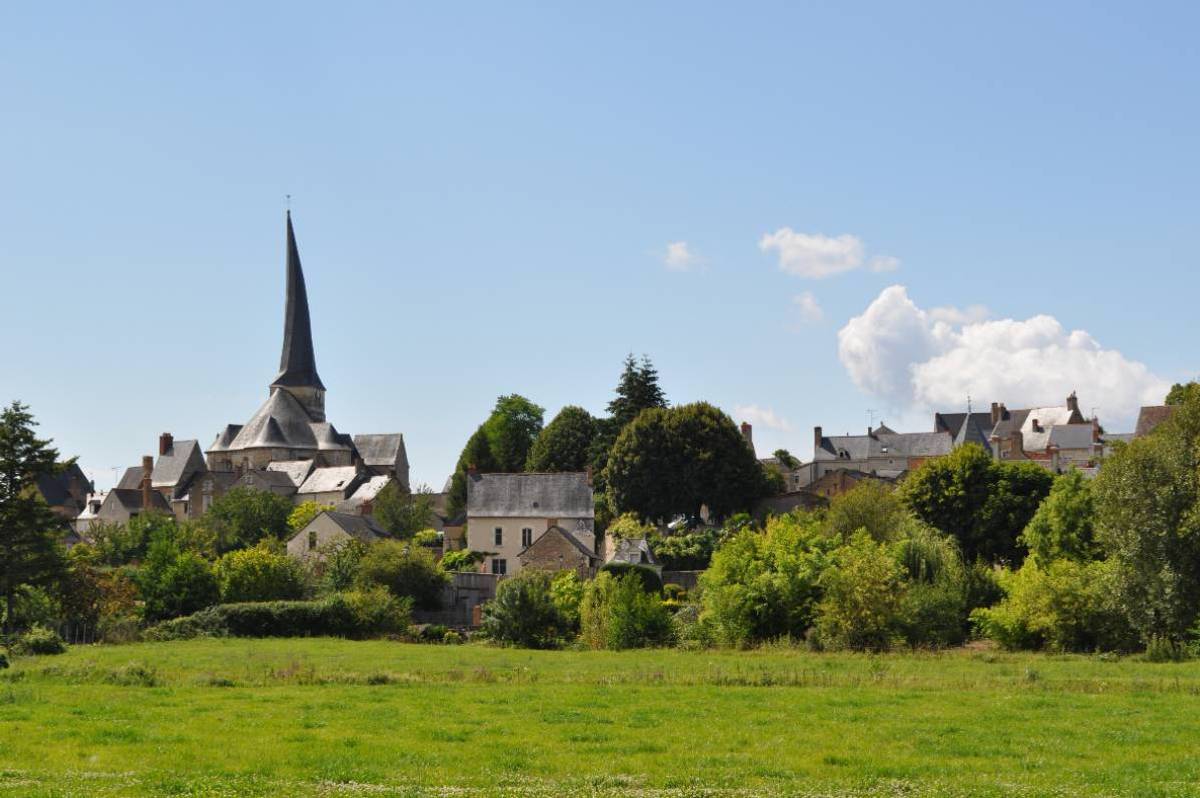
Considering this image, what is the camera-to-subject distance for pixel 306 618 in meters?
51.4

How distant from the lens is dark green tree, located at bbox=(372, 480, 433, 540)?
85188 mm

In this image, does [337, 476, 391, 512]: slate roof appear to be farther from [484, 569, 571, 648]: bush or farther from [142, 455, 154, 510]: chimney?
[484, 569, 571, 648]: bush

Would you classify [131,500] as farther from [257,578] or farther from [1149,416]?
[1149,416]

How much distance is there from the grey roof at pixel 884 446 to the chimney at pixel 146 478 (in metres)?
54.8

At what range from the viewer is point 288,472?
116m

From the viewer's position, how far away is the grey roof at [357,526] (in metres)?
71.8

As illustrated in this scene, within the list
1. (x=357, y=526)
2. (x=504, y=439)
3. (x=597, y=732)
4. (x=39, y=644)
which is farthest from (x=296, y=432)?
(x=597, y=732)

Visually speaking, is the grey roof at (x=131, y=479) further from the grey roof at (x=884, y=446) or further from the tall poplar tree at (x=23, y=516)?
the tall poplar tree at (x=23, y=516)

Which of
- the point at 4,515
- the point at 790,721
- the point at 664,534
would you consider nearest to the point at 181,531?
the point at 664,534

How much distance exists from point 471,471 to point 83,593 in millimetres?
31261

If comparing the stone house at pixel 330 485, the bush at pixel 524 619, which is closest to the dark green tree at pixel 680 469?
the bush at pixel 524 619

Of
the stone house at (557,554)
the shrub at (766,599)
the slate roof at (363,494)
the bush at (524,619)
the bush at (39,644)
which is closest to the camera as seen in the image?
the bush at (39,644)

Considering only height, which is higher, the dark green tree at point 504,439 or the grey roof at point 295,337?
the grey roof at point 295,337

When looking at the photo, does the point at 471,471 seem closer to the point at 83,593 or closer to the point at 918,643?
the point at 83,593
